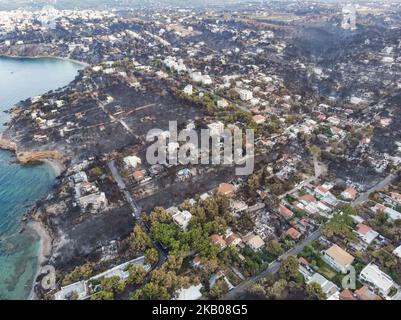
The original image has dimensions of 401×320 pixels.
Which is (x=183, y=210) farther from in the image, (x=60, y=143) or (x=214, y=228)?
(x=60, y=143)

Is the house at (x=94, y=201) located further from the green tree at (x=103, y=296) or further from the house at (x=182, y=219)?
the green tree at (x=103, y=296)

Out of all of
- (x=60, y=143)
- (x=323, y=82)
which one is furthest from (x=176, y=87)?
(x=323, y=82)

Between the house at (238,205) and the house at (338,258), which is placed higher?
the house at (338,258)

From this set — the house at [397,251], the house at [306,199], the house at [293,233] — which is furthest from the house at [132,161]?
the house at [397,251]

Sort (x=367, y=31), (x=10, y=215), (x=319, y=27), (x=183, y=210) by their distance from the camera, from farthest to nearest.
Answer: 1. (x=319, y=27)
2. (x=367, y=31)
3. (x=10, y=215)
4. (x=183, y=210)

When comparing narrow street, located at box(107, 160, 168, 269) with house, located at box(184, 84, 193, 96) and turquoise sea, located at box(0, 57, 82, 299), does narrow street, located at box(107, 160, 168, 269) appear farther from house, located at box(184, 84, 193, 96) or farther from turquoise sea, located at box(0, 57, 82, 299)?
house, located at box(184, 84, 193, 96)

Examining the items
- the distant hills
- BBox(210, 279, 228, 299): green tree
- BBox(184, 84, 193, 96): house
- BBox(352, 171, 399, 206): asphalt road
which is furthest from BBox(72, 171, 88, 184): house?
the distant hills
